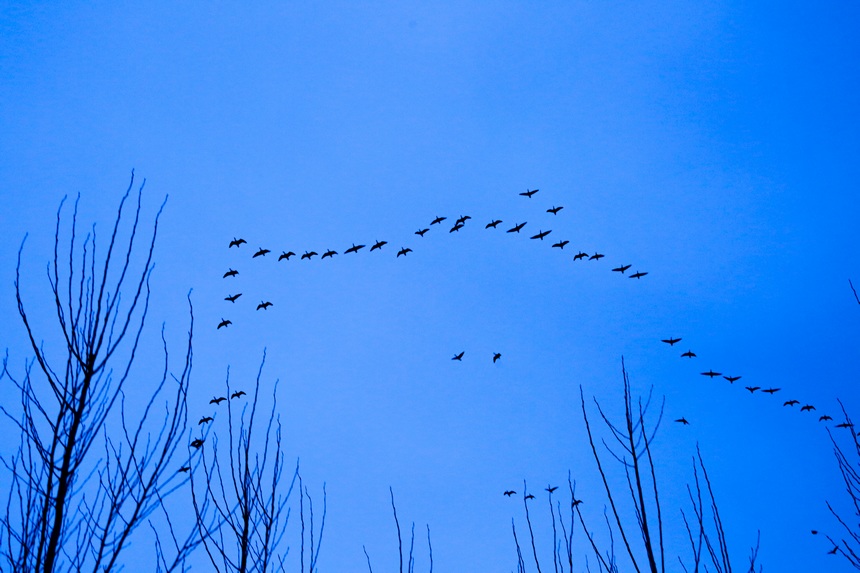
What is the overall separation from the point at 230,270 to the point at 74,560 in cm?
1194

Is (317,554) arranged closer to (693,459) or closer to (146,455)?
(146,455)

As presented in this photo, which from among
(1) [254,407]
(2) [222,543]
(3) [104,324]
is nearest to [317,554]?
(2) [222,543]

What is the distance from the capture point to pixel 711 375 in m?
14.7

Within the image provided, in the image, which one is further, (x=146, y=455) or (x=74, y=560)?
(x=146, y=455)

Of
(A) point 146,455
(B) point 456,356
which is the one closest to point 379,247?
(B) point 456,356

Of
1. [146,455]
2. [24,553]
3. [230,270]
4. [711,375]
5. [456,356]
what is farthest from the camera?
[456,356]

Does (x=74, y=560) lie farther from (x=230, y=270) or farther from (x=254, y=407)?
(x=230, y=270)

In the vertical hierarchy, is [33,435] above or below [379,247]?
below

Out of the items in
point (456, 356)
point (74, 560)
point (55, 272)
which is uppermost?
point (456, 356)

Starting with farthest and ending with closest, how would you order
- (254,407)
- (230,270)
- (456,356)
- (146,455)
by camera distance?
(456,356), (230,270), (254,407), (146,455)

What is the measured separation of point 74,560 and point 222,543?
140cm

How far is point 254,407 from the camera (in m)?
5.95

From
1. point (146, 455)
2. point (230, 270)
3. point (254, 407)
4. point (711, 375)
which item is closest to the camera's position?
point (146, 455)

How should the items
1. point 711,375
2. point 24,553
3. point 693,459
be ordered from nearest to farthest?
point 24,553 → point 693,459 → point 711,375
